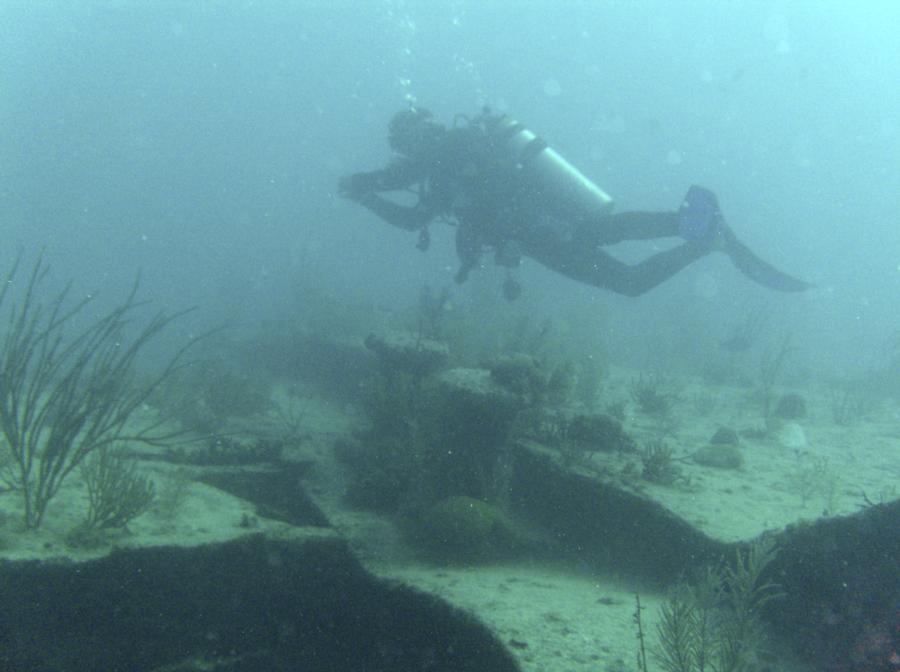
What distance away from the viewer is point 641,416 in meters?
8.88

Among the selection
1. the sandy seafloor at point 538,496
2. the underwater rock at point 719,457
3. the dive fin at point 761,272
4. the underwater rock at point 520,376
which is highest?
the dive fin at point 761,272

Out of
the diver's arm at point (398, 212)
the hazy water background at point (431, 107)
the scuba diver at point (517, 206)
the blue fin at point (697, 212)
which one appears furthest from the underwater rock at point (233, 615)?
the hazy water background at point (431, 107)

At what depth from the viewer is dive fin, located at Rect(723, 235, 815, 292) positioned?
9648 mm

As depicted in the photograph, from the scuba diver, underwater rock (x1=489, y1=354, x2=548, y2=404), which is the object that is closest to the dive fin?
the scuba diver

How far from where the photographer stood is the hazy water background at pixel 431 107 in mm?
90875

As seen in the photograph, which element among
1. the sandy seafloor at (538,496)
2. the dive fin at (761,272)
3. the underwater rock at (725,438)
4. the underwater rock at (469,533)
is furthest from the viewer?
the dive fin at (761,272)

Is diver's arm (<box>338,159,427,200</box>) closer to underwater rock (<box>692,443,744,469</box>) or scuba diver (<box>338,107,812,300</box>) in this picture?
scuba diver (<box>338,107,812,300</box>)

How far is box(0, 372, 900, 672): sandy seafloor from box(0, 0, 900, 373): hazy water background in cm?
6146

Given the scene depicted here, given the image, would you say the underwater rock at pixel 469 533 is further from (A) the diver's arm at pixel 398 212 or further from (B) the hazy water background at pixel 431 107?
(B) the hazy water background at pixel 431 107

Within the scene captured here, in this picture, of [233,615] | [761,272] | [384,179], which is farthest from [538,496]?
[761,272]

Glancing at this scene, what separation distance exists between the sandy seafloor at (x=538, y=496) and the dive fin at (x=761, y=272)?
3269 millimetres

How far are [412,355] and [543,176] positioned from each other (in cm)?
362

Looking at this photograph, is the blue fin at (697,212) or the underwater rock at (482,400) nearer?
the underwater rock at (482,400)

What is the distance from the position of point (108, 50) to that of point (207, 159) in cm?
3695
